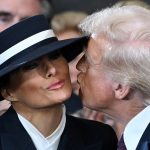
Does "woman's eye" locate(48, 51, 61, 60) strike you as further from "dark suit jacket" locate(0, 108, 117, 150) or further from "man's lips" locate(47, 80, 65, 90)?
"dark suit jacket" locate(0, 108, 117, 150)

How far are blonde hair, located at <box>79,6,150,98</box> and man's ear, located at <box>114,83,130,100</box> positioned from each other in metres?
0.02

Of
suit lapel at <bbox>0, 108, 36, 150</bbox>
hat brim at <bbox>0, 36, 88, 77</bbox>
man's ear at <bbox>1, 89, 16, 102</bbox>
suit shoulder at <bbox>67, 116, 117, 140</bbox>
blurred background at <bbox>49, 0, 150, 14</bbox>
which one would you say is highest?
hat brim at <bbox>0, 36, 88, 77</bbox>

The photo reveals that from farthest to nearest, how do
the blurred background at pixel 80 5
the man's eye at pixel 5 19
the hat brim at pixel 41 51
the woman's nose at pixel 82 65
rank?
the blurred background at pixel 80 5, the man's eye at pixel 5 19, the woman's nose at pixel 82 65, the hat brim at pixel 41 51

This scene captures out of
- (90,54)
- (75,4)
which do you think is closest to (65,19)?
(75,4)

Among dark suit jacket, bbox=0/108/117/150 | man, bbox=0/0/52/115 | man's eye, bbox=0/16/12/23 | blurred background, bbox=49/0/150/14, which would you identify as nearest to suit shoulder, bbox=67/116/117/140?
dark suit jacket, bbox=0/108/117/150

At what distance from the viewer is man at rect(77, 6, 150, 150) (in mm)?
1550

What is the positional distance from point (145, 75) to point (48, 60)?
28 cm

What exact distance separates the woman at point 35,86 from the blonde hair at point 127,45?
82mm

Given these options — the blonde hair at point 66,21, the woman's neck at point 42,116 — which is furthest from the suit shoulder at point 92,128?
the blonde hair at point 66,21

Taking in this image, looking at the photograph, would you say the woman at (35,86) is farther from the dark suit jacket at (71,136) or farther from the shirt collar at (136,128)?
the shirt collar at (136,128)

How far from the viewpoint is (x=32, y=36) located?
5.13 ft

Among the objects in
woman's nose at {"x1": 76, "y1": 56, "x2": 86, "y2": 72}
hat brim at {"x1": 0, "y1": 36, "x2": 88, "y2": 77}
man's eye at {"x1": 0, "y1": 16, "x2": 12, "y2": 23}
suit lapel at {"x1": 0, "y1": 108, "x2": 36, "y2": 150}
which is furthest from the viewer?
man's eye at {"x1": 0, "y1": 16, "x2": 12, "y2": 23}

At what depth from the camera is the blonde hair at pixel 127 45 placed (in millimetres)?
1543

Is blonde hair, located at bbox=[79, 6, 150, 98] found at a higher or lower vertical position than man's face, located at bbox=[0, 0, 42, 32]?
higher
